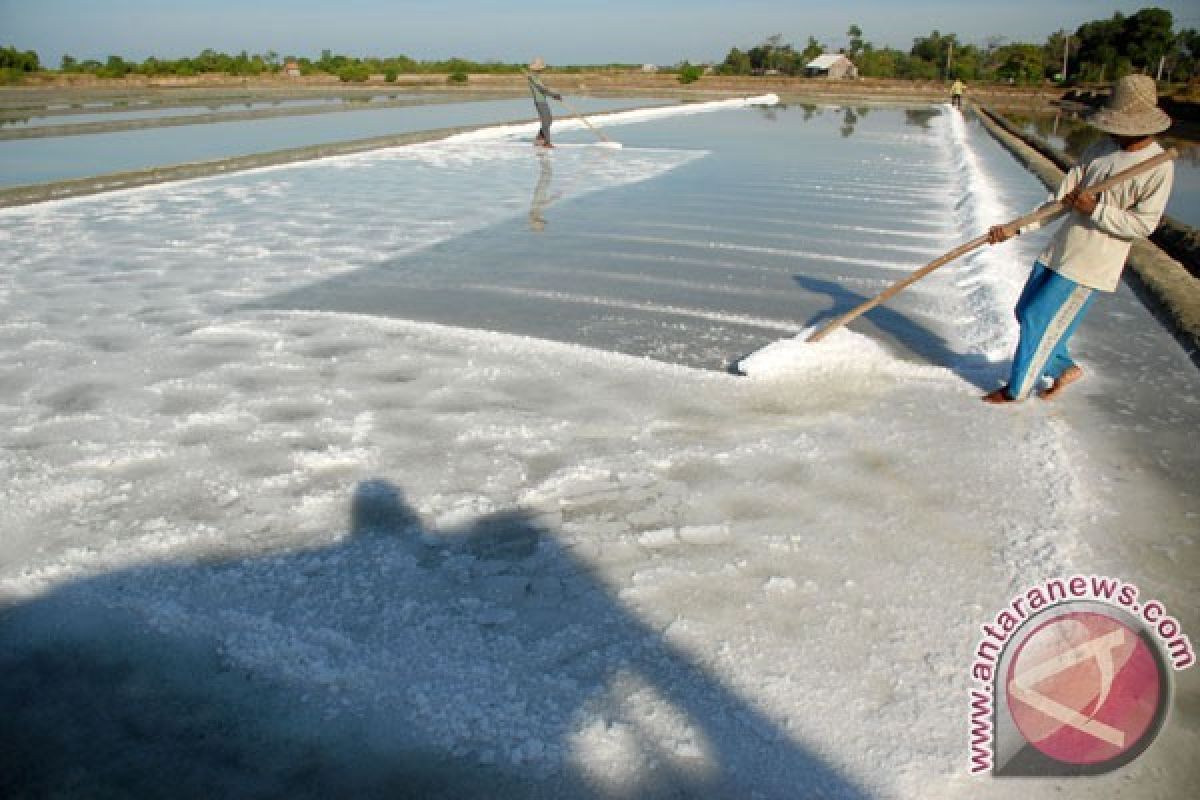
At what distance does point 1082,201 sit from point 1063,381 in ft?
3.08

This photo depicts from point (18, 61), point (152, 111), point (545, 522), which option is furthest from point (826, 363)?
point (18, 61)

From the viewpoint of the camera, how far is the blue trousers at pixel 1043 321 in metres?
3.52

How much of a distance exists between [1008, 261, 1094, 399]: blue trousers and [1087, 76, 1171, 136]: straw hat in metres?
0.61

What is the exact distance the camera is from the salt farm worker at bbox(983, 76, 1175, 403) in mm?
3186

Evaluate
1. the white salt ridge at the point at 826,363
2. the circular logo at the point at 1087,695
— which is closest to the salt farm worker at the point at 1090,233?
the white salt ridge at the point at 826,363

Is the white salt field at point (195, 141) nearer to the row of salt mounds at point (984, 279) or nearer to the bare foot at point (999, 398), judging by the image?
the row of salt mounds at point (984, 279)

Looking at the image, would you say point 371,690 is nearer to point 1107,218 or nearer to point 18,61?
point 1107,218

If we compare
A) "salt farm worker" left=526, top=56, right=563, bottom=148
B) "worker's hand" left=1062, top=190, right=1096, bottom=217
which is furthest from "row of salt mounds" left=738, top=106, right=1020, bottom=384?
"salt farm worker" left=526, top=56, right=563, bottom=148

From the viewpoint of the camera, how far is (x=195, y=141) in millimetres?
15414

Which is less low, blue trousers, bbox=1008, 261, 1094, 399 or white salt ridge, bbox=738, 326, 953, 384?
blue trousers, bbox=1008, 261, 1094, 399

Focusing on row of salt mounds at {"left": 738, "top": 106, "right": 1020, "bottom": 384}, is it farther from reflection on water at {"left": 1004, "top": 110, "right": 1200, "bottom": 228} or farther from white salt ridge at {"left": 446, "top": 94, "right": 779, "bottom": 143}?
white salt ridge at {"left": 446, "top": 94, "right": 779, "bottom": 143}

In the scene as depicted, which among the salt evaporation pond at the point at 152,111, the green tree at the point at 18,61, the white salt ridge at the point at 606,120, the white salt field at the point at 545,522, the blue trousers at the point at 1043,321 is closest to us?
the white salt field at the point at 545,522

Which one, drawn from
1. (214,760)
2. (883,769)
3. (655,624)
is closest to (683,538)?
(655,624)

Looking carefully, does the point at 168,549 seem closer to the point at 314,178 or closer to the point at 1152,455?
the point at 1152,455
